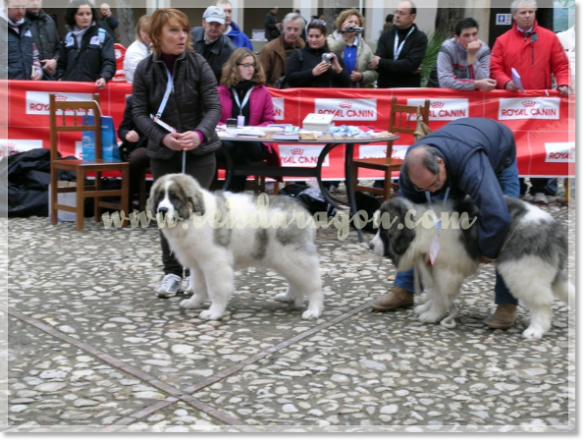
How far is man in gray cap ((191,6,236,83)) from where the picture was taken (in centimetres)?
991

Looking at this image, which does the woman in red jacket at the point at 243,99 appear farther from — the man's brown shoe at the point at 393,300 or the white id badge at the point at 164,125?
the man's brown shoe at the point at 393,300

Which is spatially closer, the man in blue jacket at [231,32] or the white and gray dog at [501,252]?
the white and gray dog at [501,252]

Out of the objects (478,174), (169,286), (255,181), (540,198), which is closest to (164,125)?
(169,286)

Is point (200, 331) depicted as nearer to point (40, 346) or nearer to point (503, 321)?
point (40, 346)

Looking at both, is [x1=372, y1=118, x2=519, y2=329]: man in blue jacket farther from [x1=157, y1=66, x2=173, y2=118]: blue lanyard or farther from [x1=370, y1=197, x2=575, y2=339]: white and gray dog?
[x1=157, y1=66, x2=173, y2=118]: blue lanyard

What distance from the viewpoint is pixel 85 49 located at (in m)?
10.5

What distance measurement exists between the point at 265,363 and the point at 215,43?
6.28 m

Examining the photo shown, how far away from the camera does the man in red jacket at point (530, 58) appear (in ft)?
34.4

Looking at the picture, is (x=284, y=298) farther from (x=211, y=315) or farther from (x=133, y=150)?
(x=133, y=150)

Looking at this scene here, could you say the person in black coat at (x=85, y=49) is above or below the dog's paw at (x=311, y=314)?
above

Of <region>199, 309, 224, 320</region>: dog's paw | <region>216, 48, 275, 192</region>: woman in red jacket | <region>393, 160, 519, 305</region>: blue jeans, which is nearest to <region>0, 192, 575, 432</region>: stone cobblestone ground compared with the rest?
<region>199, 309, 224, 320</region>: dog's paw

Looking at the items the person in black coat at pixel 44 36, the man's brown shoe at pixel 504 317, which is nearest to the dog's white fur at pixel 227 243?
the man's brown shoe at pixel 504 317

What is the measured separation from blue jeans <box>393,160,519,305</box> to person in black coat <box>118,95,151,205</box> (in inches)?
159

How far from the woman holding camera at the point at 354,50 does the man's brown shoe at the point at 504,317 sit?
617cm
